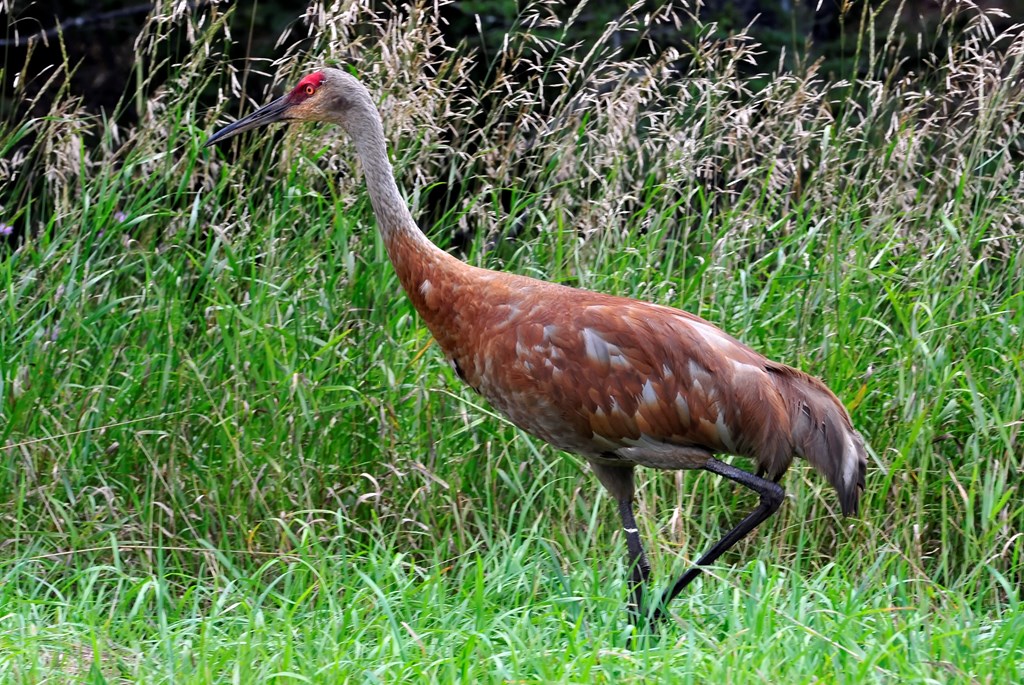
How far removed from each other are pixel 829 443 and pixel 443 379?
4.80ft

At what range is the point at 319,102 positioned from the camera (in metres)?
4.12

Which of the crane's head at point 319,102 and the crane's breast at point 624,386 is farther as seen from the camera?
the crane's head at point 319,102

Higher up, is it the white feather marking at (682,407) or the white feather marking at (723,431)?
the white feather marking at (682,407)

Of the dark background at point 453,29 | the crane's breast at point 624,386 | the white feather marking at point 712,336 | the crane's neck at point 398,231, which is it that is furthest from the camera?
the dark background at point 453,29

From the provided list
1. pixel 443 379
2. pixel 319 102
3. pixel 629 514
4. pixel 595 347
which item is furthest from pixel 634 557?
pixel 319 102

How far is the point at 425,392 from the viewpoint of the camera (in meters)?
4.38

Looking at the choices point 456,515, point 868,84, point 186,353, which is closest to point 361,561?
point 456,515

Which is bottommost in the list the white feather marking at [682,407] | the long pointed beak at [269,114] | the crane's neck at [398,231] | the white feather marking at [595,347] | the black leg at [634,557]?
the black leg at [634,557]

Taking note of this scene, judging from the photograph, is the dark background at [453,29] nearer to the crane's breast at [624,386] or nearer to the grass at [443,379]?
the grass at [443,379]

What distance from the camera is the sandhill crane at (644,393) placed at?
3.66 m

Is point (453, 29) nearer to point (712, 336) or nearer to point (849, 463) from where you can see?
point (712, 336)

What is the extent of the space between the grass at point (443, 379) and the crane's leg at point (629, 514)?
99 millimetres

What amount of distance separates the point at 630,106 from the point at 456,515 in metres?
1.64

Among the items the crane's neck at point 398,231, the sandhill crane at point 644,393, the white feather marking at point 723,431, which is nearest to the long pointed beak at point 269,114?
the crane's neck at point 398,231
